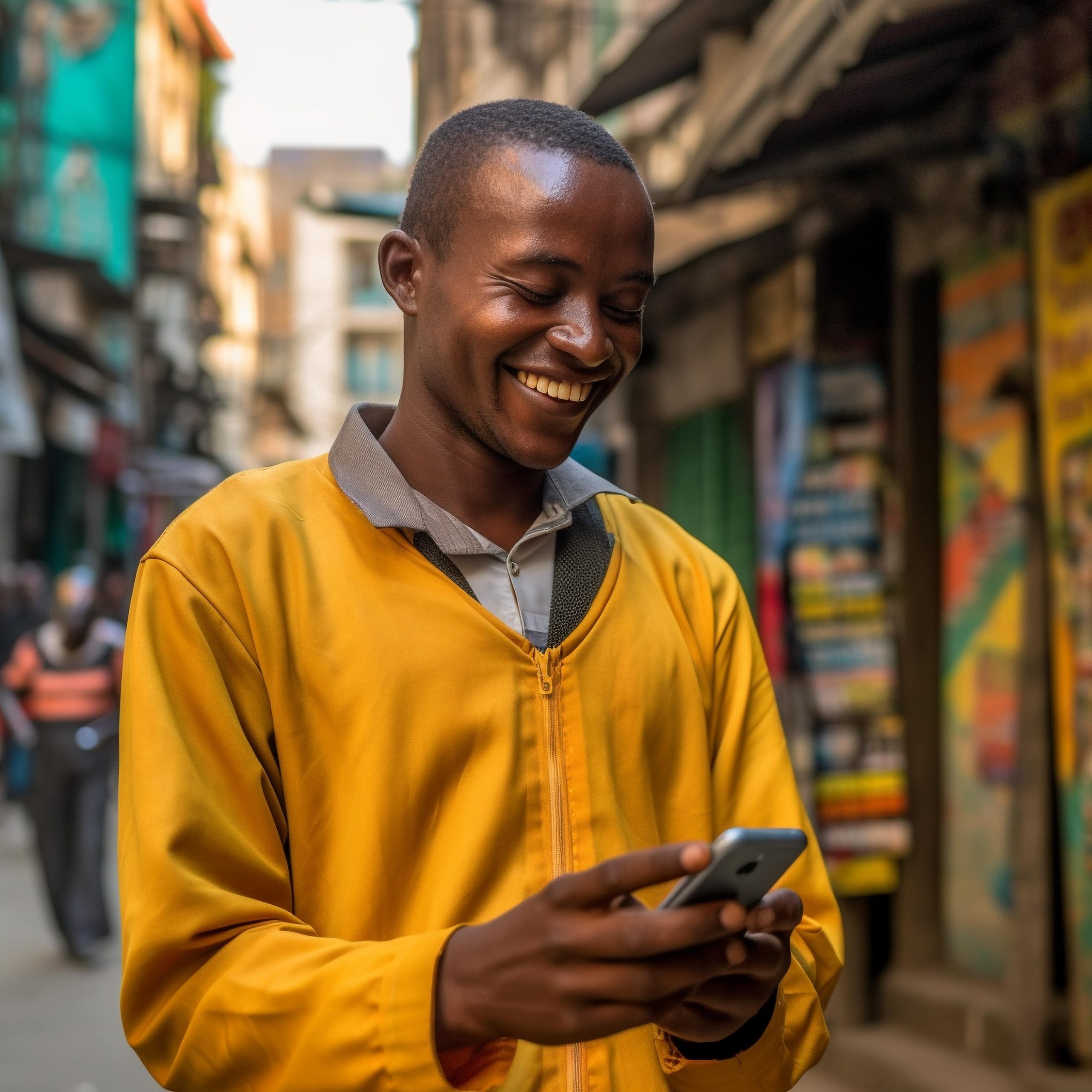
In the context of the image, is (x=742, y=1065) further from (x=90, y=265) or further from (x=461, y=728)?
(x=90, y=265)

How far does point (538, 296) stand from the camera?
172cm

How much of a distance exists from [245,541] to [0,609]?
46.3 feet

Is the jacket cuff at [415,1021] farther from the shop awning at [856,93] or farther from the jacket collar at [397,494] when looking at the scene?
the shop awning at [856,93]

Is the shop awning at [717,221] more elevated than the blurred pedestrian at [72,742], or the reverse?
the shop awning at [717,221]

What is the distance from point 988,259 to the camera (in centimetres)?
607

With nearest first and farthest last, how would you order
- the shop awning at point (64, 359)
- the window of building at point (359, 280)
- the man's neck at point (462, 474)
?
the man's neck at point (462, 474) < the shop awning at point (64, 359) < the window of building at point (359, 280)

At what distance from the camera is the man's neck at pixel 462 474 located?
1885 mm

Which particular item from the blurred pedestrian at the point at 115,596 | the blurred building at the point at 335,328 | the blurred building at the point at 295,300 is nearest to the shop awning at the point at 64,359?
the blurred pedestrian at the point at 115,596

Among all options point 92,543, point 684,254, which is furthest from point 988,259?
point 92,543

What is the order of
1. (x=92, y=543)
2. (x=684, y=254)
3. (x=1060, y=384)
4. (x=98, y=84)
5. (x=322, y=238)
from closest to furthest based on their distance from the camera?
(x=1060, y=384) < (x=684, y=254) < (x=98, y=84) < (x=92, y=543) < (x=322, y=238)

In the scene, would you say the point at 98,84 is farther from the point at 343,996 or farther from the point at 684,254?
the point at 343,996

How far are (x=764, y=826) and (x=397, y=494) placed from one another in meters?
0.62

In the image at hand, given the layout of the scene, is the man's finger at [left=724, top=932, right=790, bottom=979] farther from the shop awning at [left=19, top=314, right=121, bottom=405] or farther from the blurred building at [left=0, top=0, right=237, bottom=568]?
the shop awning at [left=19, top=314, right=121, bottom=405]

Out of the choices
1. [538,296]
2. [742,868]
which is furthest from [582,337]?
[742,868]
